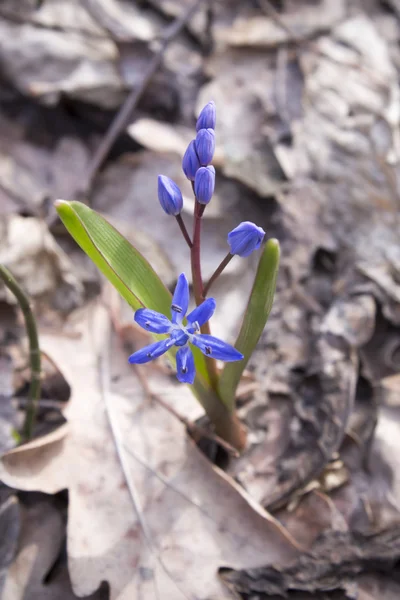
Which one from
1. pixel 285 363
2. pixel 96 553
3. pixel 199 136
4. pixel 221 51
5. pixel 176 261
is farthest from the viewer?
pixel 221 51

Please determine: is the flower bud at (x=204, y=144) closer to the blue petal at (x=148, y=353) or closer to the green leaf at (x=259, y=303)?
the green leaf at (x=259, y=303)

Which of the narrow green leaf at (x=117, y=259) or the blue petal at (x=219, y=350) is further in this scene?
the narrow green leaf at (x=117, y=259)

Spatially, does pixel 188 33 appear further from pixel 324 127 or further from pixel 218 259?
pixel 218 259

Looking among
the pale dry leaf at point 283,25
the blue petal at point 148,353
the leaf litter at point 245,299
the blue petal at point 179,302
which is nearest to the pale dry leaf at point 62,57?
the leaf litter at point 245,299

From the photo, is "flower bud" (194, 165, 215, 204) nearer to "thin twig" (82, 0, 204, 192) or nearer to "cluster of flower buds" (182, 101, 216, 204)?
"cluster of flower buds" (182, 101, 216, 204)

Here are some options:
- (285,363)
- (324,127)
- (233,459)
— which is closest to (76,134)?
(324,127)

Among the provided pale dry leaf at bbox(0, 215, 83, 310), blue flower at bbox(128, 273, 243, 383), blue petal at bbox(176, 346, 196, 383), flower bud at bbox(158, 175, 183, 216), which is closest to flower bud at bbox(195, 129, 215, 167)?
flower bud at bbox(158, 175, 183, 216)
